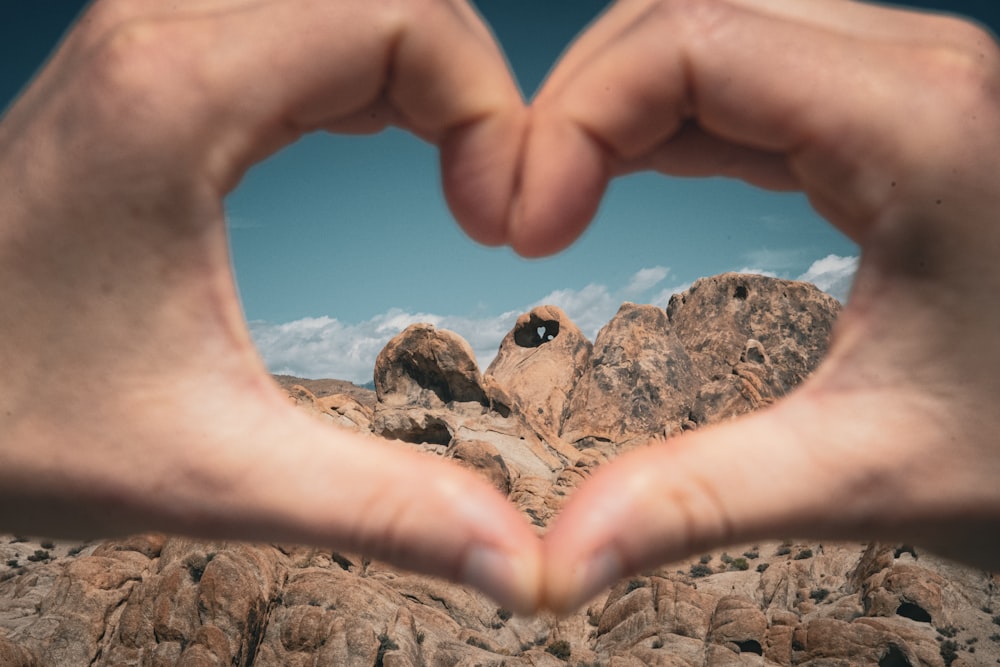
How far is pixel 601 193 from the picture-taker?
1.45m

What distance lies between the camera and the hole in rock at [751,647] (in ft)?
43.1

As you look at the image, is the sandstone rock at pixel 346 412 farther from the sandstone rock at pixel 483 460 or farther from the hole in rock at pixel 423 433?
the sandstone rock at pixel 483 460

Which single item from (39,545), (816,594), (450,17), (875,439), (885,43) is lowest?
(816,594)

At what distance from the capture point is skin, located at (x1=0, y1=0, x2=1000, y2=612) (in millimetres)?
1139

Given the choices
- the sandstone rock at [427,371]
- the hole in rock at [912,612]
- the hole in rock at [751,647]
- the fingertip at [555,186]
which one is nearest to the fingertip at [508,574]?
the fingertip at [555,186]

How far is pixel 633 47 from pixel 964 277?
740 millimetres

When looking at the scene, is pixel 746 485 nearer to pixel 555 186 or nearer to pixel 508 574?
pixel 508 574

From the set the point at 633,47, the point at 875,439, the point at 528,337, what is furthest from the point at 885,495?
the point at 528,337

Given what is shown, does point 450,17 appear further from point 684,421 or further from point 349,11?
point 684,421

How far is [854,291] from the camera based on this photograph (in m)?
1.23

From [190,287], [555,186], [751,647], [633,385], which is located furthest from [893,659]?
[633,385]

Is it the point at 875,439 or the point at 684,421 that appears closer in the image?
the point at 875,439

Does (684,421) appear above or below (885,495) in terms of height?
below

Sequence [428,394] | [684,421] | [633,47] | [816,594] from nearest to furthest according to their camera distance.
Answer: [633,47] → [816,594] → [428,394] → [684,421]
